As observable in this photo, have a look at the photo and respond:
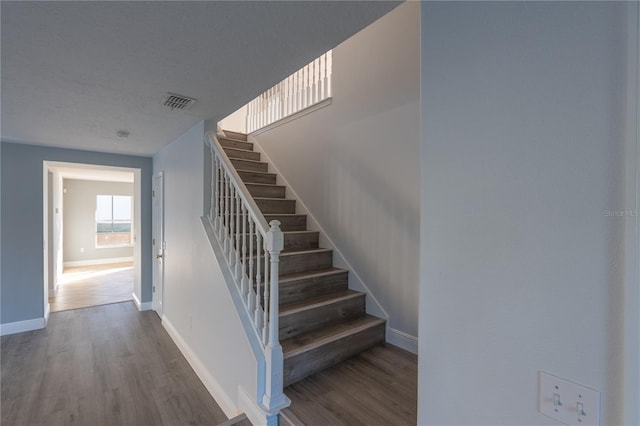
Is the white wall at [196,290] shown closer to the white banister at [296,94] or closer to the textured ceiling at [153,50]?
the textured ceiling at [153,50]

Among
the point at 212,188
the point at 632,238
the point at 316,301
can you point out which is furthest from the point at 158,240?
the point at 632,238

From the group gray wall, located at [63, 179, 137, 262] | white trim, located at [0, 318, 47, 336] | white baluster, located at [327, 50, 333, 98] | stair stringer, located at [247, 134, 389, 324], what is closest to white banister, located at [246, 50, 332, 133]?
white baluster, located at [327, 50, 333, 98]

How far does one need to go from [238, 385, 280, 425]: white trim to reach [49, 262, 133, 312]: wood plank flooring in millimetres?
3993

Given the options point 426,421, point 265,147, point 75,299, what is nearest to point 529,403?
point 426,421

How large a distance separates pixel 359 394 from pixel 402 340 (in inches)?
28.8

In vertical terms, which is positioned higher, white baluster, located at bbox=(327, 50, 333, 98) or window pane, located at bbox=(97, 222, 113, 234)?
white baluster, located at bbox=(327, 50, 333, 98)

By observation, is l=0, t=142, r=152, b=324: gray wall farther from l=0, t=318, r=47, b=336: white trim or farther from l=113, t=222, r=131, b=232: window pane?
l=113, t=222, r=131, b=232: window pane

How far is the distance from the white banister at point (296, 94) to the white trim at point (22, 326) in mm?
3620

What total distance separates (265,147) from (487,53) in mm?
3430

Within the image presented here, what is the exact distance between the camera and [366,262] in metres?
2.69

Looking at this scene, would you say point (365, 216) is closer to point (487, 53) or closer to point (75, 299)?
point (487, 53)

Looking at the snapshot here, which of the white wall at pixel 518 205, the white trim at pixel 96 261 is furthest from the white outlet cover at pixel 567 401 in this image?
the white trim at pixel 96 261

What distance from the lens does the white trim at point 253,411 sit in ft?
5.49

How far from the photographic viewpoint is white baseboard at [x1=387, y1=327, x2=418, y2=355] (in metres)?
2.32
